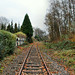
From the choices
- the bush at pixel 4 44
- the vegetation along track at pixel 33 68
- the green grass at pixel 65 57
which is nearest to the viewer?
the vegetation along track at pixel 33 68

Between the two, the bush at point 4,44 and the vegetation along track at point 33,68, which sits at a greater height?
the bush at point 4,44

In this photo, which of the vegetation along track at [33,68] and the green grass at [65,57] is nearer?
the vegetation along track at [33,68]

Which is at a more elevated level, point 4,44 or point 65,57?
point 4,44

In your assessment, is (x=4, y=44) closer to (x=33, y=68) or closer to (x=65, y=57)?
(x=33, y=68)

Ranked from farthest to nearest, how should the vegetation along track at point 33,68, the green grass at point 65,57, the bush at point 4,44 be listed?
the bush at point 4,44 → the green grass at point 65,57 → the vegetation along track at point 33,68

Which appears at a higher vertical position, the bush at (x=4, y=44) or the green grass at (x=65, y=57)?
the bush at (x=4, y=44)

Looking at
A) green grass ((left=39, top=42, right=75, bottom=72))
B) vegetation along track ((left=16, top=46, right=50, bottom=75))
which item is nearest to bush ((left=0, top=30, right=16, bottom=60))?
vegetation along track ((left=16, top=46, right=50, bottom=75))

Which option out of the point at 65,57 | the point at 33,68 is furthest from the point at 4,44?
the point at 65,57

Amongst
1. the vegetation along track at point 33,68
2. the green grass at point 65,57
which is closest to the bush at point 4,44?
the vegetation along track at point 33,68

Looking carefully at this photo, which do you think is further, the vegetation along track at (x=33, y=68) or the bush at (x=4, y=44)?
the bush at (x=4, y=44)

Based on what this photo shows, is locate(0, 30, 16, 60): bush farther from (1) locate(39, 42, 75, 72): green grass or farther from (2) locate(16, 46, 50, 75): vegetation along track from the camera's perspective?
(1) locate(39, 42, 75, 72): green grass

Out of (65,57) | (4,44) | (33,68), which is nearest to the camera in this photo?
(33,68)

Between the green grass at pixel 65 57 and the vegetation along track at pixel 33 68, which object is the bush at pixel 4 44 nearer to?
the vegetation along track at pixel 33 68

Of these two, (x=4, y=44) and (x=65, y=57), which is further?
(x=4, y=44)
